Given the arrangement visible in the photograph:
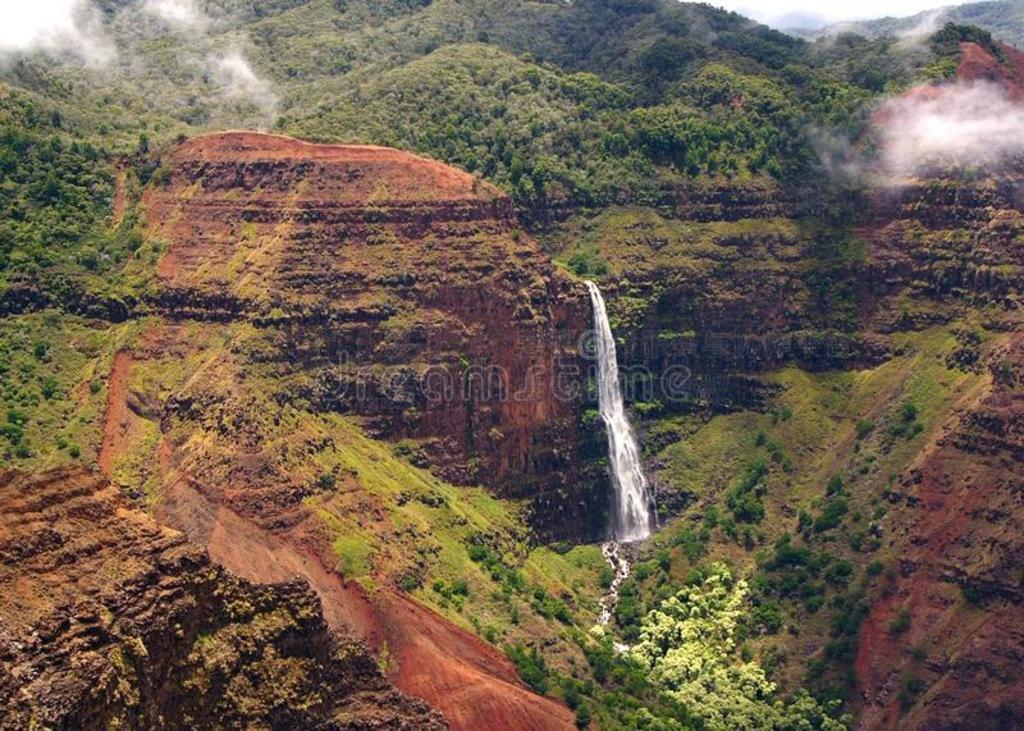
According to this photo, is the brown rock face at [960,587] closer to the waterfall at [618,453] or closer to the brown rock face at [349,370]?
the brown rock face at [349,370]

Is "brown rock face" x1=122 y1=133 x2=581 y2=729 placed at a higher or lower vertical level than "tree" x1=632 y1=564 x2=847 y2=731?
higher

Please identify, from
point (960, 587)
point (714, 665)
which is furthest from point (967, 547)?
point (714, 665)

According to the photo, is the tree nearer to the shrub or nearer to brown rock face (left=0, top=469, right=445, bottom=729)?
the shrub

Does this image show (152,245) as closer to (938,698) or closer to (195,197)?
(195,197)

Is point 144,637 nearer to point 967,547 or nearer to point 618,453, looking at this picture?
point 967,547

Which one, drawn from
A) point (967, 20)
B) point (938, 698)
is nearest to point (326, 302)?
point (938, 698)

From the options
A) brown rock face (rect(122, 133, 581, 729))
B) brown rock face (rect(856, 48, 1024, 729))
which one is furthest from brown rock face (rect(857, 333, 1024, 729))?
brown rock face (rect(122, 133, 581, 729))
